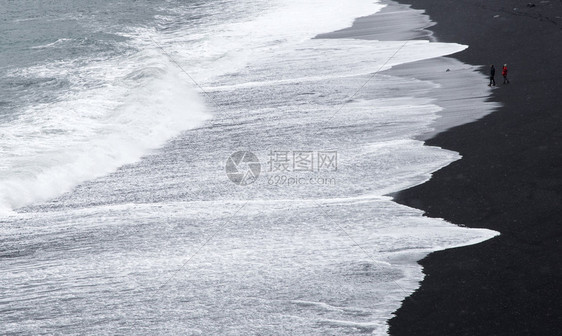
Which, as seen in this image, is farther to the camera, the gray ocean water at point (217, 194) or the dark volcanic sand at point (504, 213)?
the gray ocean water at point (217, 194)

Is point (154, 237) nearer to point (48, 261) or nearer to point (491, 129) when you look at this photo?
point (48, 261)

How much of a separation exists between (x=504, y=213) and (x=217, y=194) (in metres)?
8.79

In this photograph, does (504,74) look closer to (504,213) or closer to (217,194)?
(504,213)

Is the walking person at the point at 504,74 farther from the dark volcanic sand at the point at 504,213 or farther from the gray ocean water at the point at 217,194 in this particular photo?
the gray ocean water at the point at 217,194

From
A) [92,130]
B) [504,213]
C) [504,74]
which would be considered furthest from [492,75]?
[92,130]

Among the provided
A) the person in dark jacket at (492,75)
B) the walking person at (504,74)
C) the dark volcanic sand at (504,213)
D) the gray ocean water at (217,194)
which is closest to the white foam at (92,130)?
the gray ocean water at (217,194)

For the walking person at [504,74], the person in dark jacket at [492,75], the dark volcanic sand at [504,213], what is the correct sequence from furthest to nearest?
the walking person at [504,74] < the person in dark jacket at [492,75] < the dark volcanic sand at [504,213]

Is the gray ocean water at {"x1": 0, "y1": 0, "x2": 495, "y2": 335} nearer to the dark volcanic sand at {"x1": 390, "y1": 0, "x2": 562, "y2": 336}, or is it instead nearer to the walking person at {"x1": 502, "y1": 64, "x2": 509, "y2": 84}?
the dark volcanic sand at {"x1": 390, "y1": 0, "x2": 562, "y2": 336}

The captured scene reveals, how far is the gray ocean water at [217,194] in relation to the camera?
15867 mm

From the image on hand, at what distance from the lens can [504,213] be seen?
18484 millimetres

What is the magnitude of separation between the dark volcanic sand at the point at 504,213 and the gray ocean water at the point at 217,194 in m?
0.68

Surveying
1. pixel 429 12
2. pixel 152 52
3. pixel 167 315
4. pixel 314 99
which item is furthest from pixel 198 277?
pixel 429 12

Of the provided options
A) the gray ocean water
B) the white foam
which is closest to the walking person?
the gray ocean water

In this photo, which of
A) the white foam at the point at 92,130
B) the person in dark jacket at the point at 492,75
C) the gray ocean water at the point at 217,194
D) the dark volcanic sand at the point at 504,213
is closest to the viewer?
the dark volcanic sand at the point at 504,213
